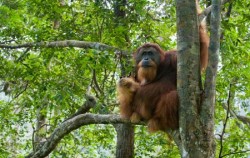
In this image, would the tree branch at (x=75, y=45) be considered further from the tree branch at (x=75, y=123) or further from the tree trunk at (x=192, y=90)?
the tree trunk at (x=192, y=90)

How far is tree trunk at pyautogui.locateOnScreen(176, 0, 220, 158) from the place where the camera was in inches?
94.7

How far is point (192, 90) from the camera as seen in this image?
8.11 ft

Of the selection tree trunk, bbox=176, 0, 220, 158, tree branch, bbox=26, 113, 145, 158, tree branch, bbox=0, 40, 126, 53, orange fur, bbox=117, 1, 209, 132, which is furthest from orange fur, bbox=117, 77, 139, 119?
tree trunk, bbox=176, 0, 220, 158

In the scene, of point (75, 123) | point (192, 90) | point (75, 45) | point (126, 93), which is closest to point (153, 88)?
point (126, 93)

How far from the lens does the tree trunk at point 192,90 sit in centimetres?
240

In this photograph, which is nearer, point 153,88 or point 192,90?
point 192,90

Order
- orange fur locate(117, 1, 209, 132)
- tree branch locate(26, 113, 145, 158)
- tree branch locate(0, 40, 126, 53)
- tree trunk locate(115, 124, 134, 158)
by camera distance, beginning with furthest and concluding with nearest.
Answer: tree trunk locate(115, 124, 134, 158)
tree branch locate(0, 40, 126, 53)
tree branch locate(26, 113, 145, 158)
orange fur locate(117, 1, 209, 132)

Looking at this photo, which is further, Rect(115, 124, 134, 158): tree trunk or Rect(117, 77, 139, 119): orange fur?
Rect(115, 124, 134, 158): tree trunk

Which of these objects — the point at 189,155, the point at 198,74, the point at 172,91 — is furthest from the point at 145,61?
the point at 189,155

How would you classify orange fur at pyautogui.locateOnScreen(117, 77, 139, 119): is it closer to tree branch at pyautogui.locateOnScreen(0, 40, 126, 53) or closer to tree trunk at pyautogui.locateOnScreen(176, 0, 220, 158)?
tree branch at pyautogui.locateOnScreen(0, 40, 126, 53)

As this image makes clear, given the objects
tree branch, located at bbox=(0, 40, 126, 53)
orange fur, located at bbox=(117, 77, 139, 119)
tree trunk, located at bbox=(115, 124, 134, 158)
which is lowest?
tree trunk, located at bbox=(115, 124, 134, 158)

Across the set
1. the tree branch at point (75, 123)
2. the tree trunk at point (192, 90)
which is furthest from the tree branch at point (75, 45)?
the tree trunk at point (192, 90)

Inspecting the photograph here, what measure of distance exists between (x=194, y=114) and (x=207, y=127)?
4.1 inches

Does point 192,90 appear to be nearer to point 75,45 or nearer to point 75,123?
point 75,123
